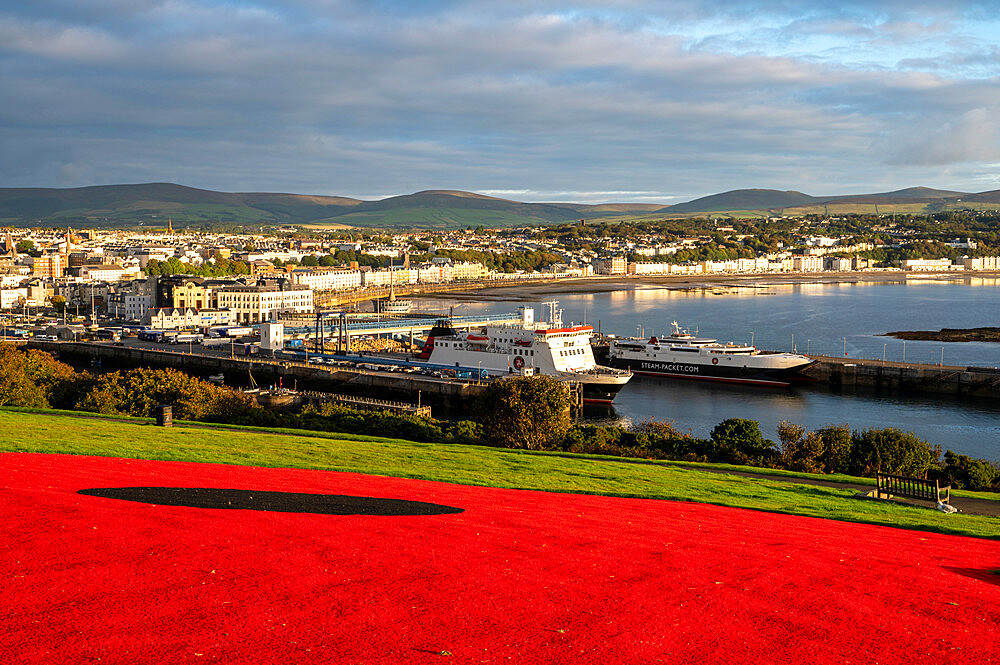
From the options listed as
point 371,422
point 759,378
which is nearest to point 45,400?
point 371,422

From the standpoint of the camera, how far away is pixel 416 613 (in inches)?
244

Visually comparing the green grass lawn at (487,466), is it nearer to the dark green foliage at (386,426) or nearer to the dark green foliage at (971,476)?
the dark green foliage at (971,476)

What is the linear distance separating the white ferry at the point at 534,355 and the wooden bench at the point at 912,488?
26758 mm

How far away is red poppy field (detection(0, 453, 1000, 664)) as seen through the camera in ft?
18.7

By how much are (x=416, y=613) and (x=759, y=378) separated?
145ft

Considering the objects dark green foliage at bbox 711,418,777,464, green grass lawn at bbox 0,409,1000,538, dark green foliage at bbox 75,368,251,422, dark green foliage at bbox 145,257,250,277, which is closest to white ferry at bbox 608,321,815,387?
dark green foliage at bbox 711,418,777,464

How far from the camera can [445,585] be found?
6.82 m

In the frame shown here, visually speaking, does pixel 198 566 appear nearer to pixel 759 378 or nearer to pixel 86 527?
pixel 86 527

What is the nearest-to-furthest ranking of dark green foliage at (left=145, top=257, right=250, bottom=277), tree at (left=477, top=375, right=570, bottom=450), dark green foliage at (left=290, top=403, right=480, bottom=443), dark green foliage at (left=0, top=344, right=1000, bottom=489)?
dark green foliage at (left=0, top=344, right=1000, bottom=489)
tree at (left=477, top=375, right=570, bottom=450)
dark green foliage at (left=290, top=403, right=480, bottom=443)
dark green foliage at (left=145, top=257, right=250, bottom=277)

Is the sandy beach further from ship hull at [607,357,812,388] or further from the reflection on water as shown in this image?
the reflection on water

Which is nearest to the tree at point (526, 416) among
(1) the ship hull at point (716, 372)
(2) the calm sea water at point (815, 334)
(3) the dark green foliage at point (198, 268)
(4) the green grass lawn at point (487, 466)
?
(4) the green grass lawn at point (487, 466)

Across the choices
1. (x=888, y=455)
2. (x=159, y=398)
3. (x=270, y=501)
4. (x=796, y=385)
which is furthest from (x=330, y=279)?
(x=270, y=501)

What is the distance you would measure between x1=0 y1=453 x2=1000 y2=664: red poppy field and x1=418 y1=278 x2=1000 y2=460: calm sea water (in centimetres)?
2408

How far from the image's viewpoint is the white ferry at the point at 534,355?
42.2m
